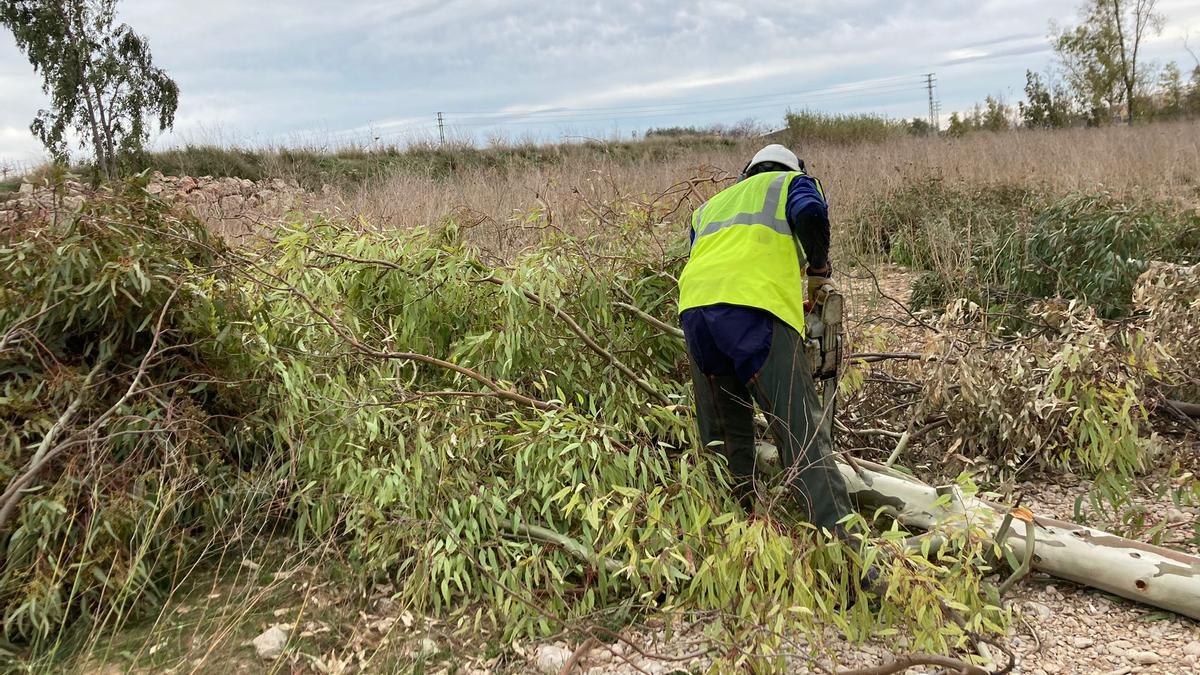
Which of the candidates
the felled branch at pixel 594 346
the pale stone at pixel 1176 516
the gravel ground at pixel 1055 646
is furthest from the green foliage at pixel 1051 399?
Result: the felled branch at pixel 594 346

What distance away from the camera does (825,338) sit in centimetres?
290

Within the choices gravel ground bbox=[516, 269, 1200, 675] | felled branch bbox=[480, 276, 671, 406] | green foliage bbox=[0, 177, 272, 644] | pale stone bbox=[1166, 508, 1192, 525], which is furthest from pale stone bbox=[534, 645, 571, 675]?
pale stone bbox=[1166, 508, 1192, 525]

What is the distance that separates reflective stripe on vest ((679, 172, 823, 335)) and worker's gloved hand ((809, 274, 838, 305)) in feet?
0.51

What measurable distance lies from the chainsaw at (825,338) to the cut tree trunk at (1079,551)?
40cm

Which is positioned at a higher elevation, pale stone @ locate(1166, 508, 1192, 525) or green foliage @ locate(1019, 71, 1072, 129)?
green foliage @ locate(1019, 71, 1072, 129)

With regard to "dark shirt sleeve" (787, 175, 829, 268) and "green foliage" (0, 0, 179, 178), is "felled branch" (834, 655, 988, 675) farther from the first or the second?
"green foliage" (0, 0, 179, 178)

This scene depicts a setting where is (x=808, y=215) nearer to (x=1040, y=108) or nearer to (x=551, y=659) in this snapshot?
(x=551, y=659)

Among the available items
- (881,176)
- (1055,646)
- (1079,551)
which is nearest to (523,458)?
(1055,646)

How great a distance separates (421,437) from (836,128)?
61.2 ft

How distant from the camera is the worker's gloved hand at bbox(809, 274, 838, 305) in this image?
285 cm

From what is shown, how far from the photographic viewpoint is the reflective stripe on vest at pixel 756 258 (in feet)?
8.47

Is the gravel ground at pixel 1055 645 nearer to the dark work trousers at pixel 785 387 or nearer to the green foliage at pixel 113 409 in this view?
the dark work trousers at pixel 785 387

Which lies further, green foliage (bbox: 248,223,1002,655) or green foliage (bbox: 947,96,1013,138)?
green foliage (bbox: 947,96,1013,138)

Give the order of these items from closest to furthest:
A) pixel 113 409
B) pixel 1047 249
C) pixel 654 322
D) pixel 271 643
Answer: pixel 271 643, pixel 113 409, pixel 654 322, pixel 1047 249
